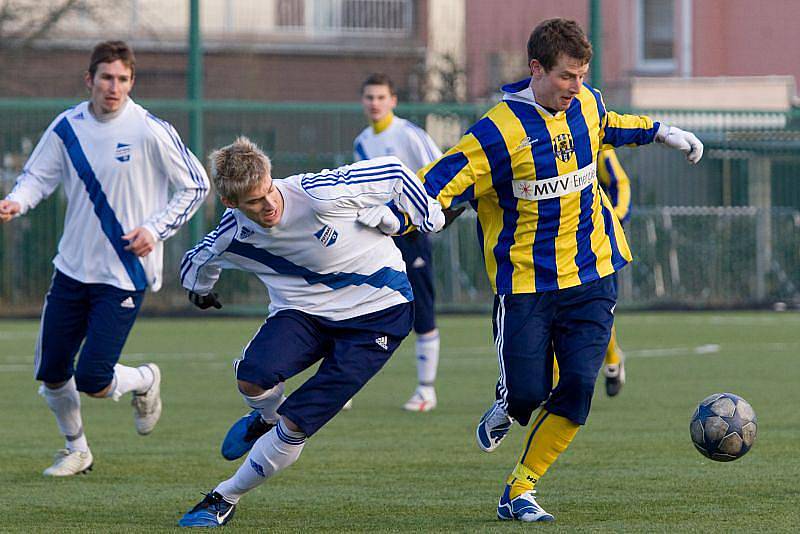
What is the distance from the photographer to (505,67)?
21766 mm

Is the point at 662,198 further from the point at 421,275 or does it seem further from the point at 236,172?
the point at 236,172

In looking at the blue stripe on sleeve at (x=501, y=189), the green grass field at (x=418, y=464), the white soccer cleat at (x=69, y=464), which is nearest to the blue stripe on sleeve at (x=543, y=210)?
the blue stripe on sleeve at (x=501, y=189)

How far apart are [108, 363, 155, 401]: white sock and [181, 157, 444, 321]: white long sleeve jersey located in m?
1.69

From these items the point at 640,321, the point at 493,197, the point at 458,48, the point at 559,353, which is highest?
the point at 458,48

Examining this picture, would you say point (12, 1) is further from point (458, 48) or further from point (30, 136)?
point (458, 48)

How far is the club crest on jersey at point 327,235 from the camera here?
19.8 ft

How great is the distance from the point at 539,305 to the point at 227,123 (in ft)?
42.3

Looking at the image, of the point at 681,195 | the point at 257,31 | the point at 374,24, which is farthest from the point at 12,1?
the point at 681,195

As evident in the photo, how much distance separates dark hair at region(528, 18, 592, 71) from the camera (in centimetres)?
623

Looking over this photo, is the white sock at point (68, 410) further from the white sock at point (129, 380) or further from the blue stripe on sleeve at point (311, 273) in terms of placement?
the blue stripe on sleeve at point (311, 273)

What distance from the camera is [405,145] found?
10625 millimetres

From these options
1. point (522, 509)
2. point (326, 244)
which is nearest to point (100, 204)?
point (326, 244)

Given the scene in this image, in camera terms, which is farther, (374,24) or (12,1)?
(374,24)

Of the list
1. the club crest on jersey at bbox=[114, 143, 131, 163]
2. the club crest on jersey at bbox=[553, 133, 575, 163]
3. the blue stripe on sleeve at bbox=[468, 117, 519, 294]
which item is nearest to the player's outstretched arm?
the club crest on jersey at bbox=[114, 143, 131, 163]
